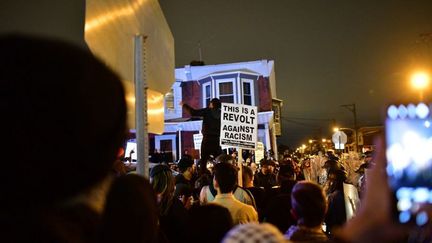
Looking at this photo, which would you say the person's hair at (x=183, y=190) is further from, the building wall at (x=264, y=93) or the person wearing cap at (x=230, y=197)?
the building wall at (x=264, y=93)

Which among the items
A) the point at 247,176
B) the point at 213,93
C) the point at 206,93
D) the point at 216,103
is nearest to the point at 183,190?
the point at 247,176

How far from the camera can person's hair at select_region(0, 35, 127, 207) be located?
2.89 feet

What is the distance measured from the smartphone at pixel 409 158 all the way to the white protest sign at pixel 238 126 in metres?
6.68

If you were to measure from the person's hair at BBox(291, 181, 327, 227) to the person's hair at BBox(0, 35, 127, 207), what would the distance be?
97.7 inches

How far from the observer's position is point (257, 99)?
31.0 metres

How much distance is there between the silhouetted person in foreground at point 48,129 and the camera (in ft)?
2.90

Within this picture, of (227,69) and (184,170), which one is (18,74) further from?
(227,69)

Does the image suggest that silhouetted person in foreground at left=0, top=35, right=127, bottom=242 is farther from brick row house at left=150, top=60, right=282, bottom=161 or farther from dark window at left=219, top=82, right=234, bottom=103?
dark window at left=219, top=82, right=234, bottom=103

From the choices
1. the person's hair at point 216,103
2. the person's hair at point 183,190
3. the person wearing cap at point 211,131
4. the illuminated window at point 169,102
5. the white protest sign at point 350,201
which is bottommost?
the white protest sign at point 350,201

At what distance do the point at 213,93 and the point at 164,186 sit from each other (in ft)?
87.4

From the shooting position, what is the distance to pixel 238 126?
8375 mm

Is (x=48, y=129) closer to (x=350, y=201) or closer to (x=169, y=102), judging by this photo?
(x=350, y=201)

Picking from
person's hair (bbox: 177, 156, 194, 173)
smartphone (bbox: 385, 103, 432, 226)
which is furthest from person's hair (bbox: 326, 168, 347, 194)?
smartphone (bbox: 385, 103, 432, 226)

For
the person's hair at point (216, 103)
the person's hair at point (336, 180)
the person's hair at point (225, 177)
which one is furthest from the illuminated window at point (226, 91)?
the person's hair at point (225, 177)
